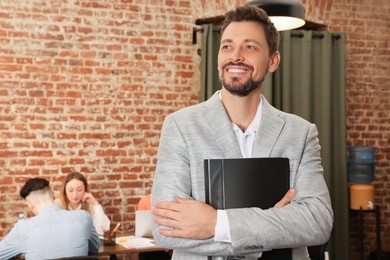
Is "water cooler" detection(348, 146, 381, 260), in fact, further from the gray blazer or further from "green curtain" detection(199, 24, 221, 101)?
the gray blazer

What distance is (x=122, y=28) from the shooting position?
5.49 m

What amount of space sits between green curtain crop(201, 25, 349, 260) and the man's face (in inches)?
164

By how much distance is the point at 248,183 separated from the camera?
1.53 m

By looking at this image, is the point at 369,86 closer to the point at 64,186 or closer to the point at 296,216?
the point at 64,186

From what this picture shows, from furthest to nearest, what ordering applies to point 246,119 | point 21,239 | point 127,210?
point 127,210 → point 21,239 → point 246,119

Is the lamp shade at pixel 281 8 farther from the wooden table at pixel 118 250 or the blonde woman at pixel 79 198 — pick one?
the blonde woman at pixel 79 198

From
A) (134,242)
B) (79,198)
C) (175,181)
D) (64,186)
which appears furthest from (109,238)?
(175,181)

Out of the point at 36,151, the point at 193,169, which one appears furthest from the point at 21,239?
the point at 193,169

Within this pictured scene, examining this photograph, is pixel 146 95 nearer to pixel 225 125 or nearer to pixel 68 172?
pixel 68 172

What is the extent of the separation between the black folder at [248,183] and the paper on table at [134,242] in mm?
2822

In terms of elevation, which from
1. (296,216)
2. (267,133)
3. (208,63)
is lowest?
(296,216)

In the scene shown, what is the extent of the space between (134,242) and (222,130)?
3.03 metres

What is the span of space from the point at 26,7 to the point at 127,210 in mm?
2244

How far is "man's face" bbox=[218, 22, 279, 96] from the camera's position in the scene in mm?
1647
